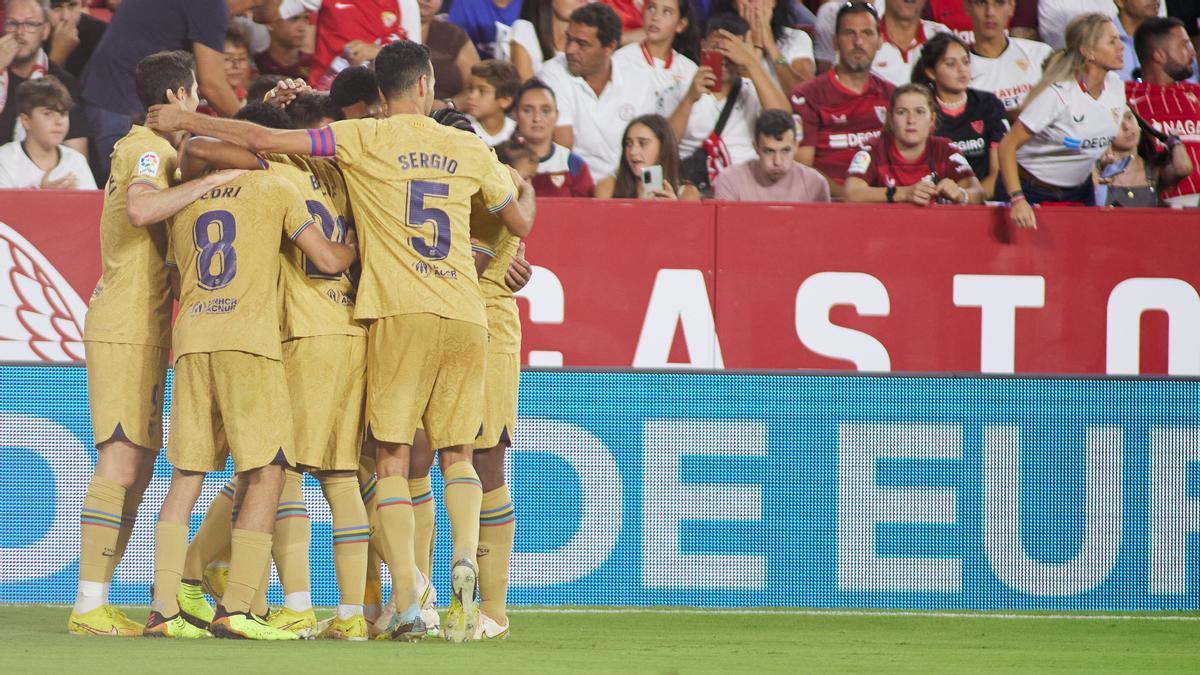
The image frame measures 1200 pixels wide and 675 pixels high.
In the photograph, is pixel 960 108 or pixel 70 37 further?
pixel 960 108

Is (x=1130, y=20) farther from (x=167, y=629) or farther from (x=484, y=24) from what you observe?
(x=167, y=629)

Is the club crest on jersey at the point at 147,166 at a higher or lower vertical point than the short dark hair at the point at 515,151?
higher

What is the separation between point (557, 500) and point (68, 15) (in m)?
4.45

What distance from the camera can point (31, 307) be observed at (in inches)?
345

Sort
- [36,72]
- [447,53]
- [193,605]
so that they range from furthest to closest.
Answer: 1. [447,53]
2. [36,72]
3. [193,605]

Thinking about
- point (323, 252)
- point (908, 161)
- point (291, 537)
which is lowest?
point (291, 537)

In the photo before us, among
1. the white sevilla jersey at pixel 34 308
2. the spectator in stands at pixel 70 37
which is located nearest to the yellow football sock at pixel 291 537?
the white sevilla jersey at pixel 34 308

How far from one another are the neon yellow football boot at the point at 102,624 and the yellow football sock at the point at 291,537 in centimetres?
57

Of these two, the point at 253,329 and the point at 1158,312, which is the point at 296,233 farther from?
the point at 1158,312

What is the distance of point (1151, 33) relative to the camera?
10.3 m

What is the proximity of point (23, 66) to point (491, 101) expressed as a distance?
2778 millimetres

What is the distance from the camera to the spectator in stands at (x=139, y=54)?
8828 millimetres

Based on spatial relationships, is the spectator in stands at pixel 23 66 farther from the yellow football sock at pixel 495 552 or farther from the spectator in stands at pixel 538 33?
the yellow football sock at pixel 495 552

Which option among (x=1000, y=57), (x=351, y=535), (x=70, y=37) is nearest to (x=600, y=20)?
(x=1000, y=57)
